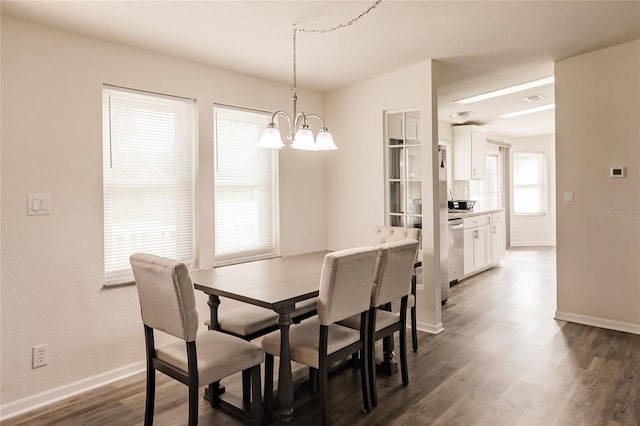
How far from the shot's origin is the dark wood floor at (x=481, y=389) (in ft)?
7.89

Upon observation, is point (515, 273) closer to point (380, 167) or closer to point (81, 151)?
point (380, 167)

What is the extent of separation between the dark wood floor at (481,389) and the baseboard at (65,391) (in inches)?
2.4

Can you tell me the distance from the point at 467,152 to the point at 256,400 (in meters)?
5.85

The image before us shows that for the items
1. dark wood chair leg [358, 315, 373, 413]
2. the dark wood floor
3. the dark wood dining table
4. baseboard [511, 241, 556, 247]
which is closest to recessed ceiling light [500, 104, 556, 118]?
the dark wood floor

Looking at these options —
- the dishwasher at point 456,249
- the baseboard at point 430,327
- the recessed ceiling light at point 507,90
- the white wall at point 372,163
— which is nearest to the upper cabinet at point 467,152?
the recessed ceiling light at point 507,90

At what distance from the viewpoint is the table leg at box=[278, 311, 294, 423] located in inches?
88.4

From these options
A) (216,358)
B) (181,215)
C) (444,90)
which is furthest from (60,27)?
(444,90)

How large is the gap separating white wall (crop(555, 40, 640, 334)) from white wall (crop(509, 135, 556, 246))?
205 inches

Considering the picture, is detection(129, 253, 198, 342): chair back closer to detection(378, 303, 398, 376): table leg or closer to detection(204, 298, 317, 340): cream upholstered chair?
detection(204, 298, 317, 340): cream upholstered chair

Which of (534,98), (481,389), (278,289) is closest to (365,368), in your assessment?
(278,289)

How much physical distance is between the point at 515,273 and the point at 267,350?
4.94 meters

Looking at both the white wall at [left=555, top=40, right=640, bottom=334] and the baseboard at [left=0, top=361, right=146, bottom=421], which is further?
the white wall at [left=555, top=40, right=640, bottom=334]

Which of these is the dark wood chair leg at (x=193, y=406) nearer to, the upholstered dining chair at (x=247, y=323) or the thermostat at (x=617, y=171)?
the upholstered dining chair at (x=247, y=323)

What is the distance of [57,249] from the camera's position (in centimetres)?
275
